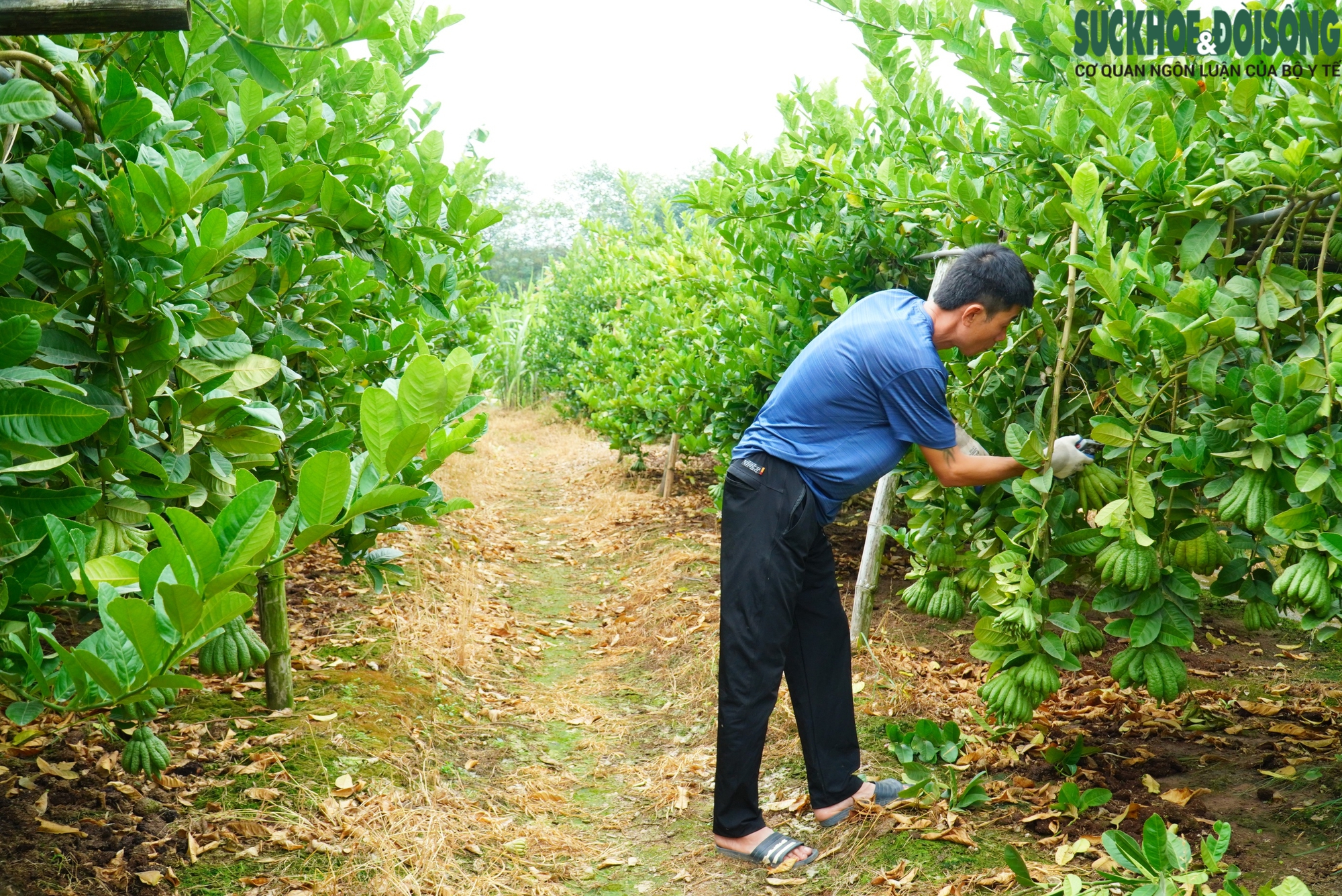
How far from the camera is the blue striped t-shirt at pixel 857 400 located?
2.86 m

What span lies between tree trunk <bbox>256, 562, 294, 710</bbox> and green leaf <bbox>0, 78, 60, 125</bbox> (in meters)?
2.03

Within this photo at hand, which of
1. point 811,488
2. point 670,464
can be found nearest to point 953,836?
point 811,488

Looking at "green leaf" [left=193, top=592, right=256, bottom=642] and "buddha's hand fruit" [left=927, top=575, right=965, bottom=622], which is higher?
"green leaf" [left=193, top=592, right=256, bottom=642]

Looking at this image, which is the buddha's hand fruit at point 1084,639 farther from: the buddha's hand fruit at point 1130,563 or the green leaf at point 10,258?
the green leaf at point 10,258

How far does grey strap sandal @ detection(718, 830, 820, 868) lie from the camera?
3094mm

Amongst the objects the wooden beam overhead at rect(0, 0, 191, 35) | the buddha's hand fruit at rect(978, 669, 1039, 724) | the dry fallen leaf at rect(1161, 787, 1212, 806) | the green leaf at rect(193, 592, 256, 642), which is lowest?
the dry fallen leaf at rect(1161, 787, 1212, 806)

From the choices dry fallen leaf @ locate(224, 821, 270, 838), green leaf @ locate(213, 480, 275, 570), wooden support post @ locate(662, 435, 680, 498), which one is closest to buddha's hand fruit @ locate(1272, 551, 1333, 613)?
green leaf @ locate(213, 480, 275, 570)

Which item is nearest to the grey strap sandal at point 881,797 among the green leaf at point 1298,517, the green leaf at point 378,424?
the green leaf at point 1298,517

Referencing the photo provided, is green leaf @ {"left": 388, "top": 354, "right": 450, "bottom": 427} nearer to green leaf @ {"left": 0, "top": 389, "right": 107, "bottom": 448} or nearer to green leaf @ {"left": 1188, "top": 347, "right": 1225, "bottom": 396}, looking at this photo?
green leaf @ {"left": 0, "top": 389, "right": 107, "bottom": 448}

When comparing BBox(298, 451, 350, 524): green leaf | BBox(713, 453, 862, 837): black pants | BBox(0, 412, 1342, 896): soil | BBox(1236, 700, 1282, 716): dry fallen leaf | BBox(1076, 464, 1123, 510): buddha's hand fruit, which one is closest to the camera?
BBox(298, 451, 350, 524): green leaf

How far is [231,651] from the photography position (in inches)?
87.4

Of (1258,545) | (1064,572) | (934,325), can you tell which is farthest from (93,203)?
(1258,545)

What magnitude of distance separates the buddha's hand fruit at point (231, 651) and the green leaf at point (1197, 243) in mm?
2405

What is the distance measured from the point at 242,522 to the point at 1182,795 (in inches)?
118
